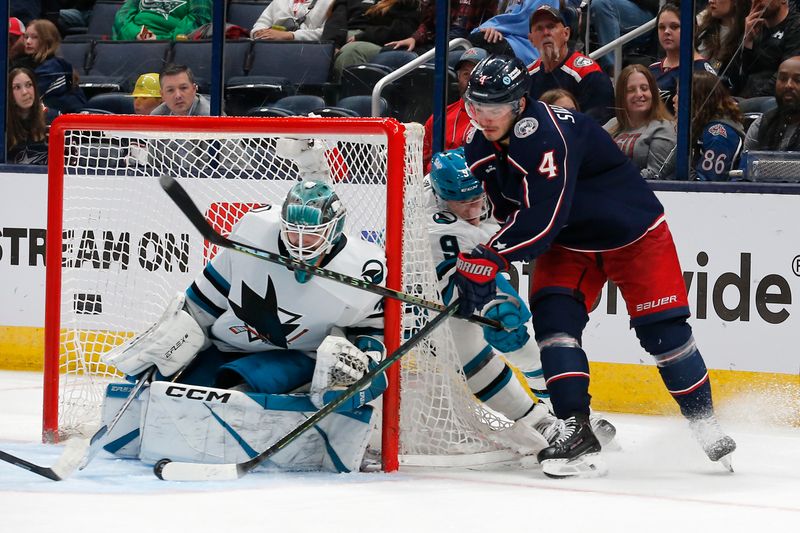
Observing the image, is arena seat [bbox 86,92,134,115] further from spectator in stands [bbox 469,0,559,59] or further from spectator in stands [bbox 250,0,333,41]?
spectator in stands [bbox 469,0,559,59]

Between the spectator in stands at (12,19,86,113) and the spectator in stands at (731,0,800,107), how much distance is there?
8.86ft

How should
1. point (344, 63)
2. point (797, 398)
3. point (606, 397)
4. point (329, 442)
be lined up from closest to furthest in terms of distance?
1. point (329, 442)
2. point (797, 398)
3. point (606, 397)
4. point (344, 63)

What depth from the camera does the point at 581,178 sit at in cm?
345

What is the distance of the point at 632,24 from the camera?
4645 mm

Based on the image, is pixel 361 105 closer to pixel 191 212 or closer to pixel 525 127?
pixel 525 127

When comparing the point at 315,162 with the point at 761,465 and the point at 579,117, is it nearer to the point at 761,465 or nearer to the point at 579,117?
the point at 579,117

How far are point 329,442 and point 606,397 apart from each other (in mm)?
1567

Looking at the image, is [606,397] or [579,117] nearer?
[579,117]

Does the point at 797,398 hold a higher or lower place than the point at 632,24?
lower

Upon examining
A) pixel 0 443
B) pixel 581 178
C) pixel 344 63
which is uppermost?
pixel 344 63

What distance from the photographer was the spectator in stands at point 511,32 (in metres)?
4.80

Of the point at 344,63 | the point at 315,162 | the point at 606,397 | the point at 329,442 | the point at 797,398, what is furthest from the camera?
the point at 344,63

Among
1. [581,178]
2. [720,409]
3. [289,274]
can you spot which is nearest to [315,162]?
[289,274]

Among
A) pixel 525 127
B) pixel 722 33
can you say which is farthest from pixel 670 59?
pixel 525 127
